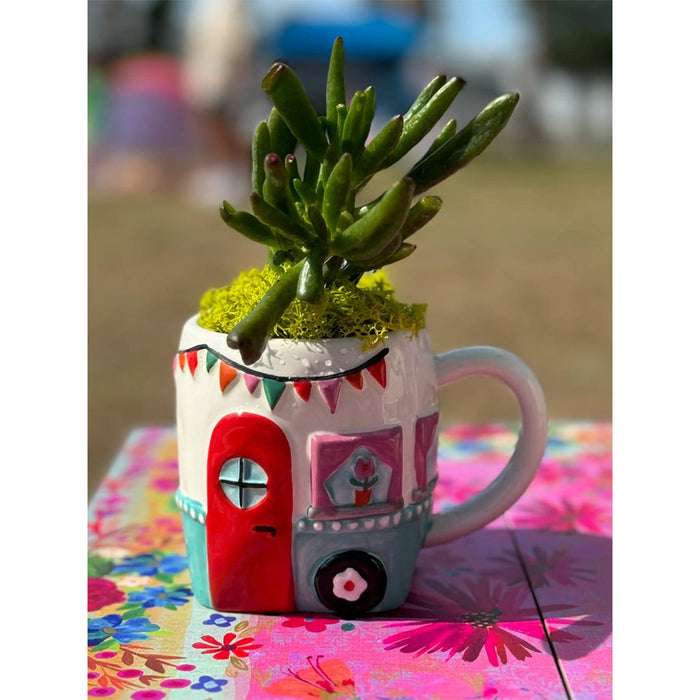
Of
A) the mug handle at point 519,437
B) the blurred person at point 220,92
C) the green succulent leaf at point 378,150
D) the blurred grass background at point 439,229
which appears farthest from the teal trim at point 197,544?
the blurred person at point 220,92

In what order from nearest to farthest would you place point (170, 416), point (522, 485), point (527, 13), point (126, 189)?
1. point (522, 485)
2. point (170, 416)
3. point (126, 189)
4. point (527, 13)

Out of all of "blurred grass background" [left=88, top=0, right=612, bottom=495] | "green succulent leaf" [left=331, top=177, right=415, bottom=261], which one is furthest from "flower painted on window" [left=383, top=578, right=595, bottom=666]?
"blurred grass background" [left=88, top=0, right=612, bottom=495]

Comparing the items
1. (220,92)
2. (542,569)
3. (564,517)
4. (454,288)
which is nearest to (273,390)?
(542,569)

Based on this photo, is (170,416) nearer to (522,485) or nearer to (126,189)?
(522,485)

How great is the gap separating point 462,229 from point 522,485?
11.5 feet

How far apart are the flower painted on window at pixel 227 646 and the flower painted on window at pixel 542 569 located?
0.90 ft

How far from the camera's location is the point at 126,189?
4.90 metres

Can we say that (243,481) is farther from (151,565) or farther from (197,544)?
(151,565)

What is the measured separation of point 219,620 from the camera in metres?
0.85

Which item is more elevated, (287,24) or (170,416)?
(287,24)

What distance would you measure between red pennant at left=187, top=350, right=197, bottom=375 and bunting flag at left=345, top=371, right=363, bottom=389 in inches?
5.6

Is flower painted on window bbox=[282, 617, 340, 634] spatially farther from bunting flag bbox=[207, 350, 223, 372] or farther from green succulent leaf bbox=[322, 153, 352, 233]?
green succulent leaf bbox=[322, 153, 352, 233]

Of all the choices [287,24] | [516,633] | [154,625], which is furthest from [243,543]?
[287,24]

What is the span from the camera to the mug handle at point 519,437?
885mm
